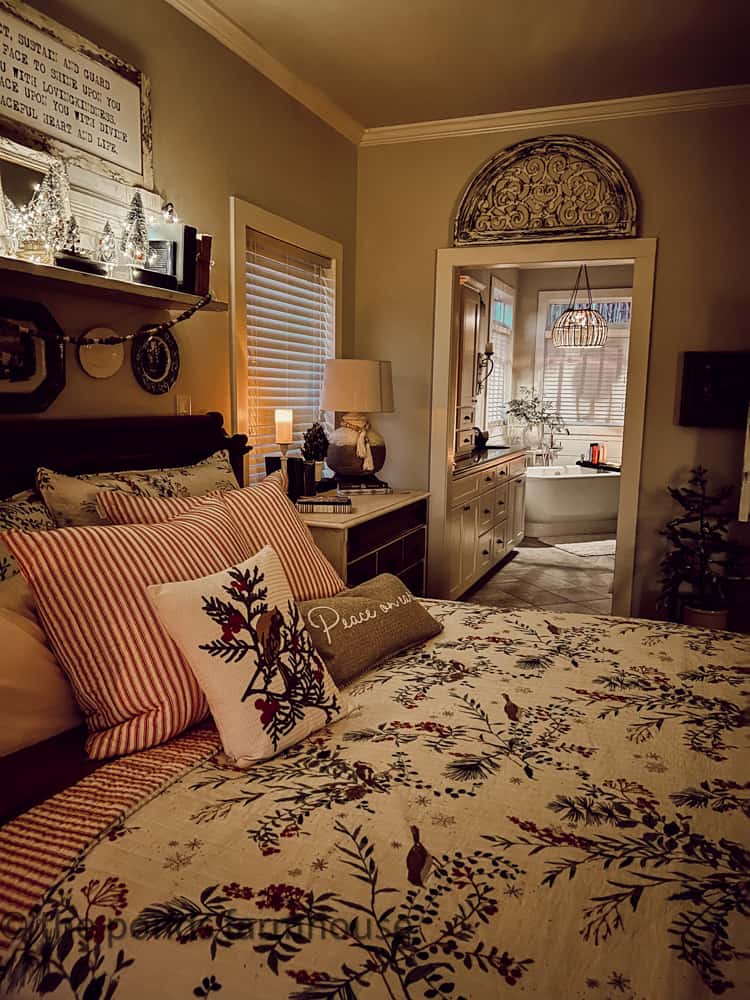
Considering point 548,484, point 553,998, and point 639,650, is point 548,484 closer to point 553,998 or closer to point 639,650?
point 639,650

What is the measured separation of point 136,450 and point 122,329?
0.43 meters

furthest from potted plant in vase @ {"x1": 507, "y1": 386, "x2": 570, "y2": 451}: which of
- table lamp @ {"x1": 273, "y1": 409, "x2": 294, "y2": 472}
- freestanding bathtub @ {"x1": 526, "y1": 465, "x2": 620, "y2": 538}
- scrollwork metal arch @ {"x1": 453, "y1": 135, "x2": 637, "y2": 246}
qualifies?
table lamp @ {"x1": 273, "y1": 409, "x2": 294, "y2": 472}

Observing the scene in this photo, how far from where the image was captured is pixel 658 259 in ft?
12.5

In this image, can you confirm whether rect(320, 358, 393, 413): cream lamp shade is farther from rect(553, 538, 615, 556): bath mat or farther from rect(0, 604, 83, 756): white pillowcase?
rect(553, 538, 615, 556): bath mat

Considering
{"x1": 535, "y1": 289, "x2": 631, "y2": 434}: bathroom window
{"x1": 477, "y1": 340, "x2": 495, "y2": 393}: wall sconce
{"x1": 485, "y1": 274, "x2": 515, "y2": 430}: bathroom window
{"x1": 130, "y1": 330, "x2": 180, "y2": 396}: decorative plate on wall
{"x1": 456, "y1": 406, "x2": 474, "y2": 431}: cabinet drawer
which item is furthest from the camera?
{"x1": 535, "y1": 289, "x2": 631, "y2": 434}: bathroom window

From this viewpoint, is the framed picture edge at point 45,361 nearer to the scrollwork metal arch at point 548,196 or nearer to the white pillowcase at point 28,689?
the white pillowcase at point 28,689

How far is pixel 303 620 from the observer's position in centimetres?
175

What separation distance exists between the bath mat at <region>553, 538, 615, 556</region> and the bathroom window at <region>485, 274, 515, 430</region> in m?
1.42

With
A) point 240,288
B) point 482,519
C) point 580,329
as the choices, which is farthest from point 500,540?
point 240,288

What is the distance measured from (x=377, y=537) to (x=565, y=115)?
2.48 metres

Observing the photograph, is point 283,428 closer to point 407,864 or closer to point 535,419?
point 407,864

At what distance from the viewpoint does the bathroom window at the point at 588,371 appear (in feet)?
24.7

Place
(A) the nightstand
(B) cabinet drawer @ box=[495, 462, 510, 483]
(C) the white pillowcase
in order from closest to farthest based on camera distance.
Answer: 1. (C) the white pillowcase
2. (A) the nightstand
3. (B) cabinet drawer @ box=[495, 462, 510, 483]

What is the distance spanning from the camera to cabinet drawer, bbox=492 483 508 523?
18.3 feet
